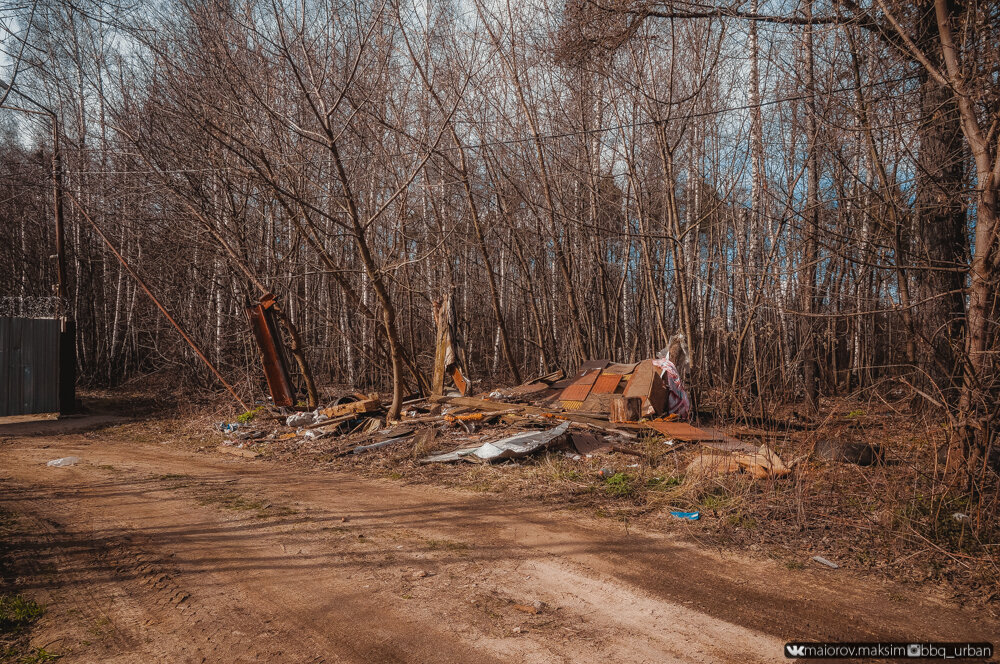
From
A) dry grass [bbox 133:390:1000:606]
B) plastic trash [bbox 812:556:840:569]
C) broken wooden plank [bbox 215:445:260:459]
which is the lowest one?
broken wooden plank [bbox 215:445:260:459]

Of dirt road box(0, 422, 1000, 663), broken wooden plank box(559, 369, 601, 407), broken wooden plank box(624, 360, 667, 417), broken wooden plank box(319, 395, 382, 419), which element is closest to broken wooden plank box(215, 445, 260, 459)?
broken wooden plank box(319, 395, 382, 419)

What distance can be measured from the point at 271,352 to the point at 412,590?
903 cm

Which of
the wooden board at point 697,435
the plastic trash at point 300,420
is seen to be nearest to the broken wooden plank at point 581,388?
the wooden board at point 697,435

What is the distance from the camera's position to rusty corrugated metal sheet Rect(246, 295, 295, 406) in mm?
11953

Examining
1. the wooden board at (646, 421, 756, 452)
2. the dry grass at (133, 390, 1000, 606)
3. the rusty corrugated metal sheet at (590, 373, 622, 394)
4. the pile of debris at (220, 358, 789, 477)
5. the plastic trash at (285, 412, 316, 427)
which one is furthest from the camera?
the plastic trash at (285, 412, 316, 427)

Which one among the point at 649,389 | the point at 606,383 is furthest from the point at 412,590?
the point at 606,383

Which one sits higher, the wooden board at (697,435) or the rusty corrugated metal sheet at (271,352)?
Result: the rusty corrugated metal sheet at (271,352)

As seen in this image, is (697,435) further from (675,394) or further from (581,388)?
(581,388)

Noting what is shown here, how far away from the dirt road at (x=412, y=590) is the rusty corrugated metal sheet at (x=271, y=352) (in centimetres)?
590

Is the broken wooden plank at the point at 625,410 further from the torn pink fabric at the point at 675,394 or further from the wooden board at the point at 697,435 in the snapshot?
the torn pink fabric at the point at 675,394

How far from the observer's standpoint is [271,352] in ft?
39.5

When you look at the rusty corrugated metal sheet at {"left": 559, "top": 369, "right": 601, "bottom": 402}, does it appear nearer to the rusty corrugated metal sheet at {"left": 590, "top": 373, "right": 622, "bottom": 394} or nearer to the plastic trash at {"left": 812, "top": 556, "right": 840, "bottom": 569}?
the rusty corrugated metal sheet at {"left": 590, "top": 373, "right": 622, "bottom": 394}

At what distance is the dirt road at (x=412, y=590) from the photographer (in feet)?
10.5

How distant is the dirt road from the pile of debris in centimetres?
181
